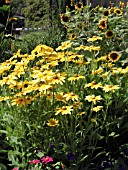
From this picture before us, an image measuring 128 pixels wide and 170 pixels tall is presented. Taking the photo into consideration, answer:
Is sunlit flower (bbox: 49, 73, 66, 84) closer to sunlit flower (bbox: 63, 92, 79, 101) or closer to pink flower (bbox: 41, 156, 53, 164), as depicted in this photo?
sunlit flower (bbox: 63, 92, 79, 101)

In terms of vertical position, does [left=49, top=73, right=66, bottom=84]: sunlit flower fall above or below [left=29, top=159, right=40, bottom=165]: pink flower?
above

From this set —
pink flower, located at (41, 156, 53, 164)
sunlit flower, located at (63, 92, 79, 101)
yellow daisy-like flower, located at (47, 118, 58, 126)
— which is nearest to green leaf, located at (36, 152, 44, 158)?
pink flower, located at (41, 156, 53, 164)

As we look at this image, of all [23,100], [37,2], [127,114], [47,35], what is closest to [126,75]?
[127,114]

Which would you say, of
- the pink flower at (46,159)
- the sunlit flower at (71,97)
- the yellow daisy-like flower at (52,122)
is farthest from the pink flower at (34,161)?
the sunlit flower at (71,97)

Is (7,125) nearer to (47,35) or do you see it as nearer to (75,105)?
(75,105)

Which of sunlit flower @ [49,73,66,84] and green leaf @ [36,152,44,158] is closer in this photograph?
sunlit flower @ [49,73,66,84]

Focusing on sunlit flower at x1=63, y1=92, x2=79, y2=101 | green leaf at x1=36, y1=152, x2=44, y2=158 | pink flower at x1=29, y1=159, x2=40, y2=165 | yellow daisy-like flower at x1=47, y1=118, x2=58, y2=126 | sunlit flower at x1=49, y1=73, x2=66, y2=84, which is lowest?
pink flower at x1=29, y1=159, x2=40, y2=165

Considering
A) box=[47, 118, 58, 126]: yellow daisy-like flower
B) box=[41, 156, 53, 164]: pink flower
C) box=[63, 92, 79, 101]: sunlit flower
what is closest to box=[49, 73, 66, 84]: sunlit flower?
box=[63, 92, 79, 101]: sunlit flower

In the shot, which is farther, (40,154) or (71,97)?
(40,154)

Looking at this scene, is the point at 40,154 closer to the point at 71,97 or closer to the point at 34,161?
the point at 34,161

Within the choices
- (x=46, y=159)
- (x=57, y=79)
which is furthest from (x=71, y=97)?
(x=46, y=159)

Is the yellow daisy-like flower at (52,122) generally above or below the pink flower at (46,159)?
above

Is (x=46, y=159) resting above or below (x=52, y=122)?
below

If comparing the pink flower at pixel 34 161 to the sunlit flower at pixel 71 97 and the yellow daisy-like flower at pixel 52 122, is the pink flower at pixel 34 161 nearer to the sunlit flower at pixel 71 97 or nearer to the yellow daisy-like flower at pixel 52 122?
the yellow daisy-like flower at pixel 52 122
